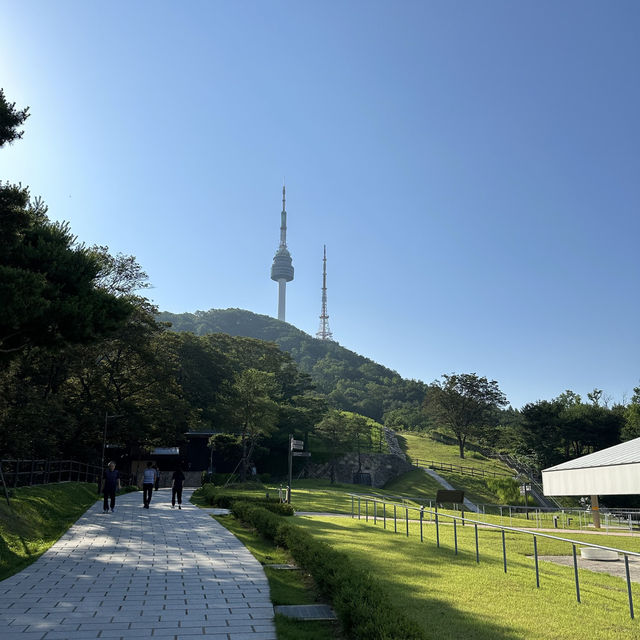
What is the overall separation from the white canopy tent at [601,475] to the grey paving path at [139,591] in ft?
40.2

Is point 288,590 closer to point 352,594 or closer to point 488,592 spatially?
point 352,594

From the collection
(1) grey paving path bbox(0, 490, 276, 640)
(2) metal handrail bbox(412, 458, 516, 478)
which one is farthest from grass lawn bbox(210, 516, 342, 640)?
(2) metal handrail bbox(412, 458, 516, 478)

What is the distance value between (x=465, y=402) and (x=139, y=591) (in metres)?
58.0

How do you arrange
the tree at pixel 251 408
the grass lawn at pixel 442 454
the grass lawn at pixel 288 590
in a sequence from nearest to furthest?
the grass lawn at pixel 288 590
the tree at pixel 251 408
the grass lawn at pixel 442 454

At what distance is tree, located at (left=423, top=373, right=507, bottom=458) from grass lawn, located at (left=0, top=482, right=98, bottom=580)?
47.3 meters

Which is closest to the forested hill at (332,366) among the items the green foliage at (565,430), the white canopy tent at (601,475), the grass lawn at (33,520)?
the green foliage at (565,430)

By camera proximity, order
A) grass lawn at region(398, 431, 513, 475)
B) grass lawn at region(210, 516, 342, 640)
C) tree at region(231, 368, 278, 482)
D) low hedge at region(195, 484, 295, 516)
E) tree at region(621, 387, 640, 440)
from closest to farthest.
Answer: grass lawn at region(210, 516, 342, 640), low hedge at region(195, 484, 295, 516), tree at region(231, 368, 278, 482), tree at region(621, 387, 640, 440), grass lawn at region(398, 431, 513, 475)

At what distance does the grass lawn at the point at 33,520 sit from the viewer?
1029cm

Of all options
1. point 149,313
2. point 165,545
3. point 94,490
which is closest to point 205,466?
point 149,313

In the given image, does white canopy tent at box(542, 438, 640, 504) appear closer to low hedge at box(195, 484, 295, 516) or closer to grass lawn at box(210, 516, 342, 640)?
low hedge at box(195, 484, 295, 516)

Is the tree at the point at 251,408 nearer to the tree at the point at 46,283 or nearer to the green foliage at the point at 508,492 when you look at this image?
the green foliage at the point at 508,492

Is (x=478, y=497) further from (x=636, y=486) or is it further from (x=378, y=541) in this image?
(x=378, y=541)

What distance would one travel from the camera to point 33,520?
14.4 m

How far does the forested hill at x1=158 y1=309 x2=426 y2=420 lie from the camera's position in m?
102
